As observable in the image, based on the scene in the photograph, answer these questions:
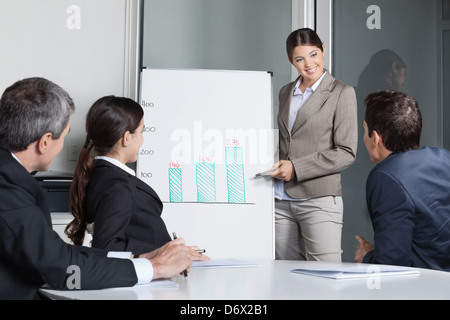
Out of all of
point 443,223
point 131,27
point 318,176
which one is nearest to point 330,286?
point 443,223

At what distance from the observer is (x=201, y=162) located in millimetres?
3166

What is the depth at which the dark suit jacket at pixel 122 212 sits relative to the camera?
66.1 inches

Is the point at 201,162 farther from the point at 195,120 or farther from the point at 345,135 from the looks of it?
the point at 345,135

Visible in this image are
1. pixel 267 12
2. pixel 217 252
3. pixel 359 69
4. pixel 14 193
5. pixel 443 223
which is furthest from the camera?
pixel 267 12

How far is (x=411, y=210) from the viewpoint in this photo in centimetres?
166

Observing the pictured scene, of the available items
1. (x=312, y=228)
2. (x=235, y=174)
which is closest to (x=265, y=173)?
(x=235, y=174)

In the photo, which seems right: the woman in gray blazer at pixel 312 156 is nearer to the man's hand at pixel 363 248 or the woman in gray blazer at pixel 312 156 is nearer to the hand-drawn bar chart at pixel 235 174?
the hand-drawn bar chart at pixel 235 174

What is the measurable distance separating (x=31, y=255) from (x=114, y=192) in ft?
2.07

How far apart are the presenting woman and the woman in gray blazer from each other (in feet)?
3.41

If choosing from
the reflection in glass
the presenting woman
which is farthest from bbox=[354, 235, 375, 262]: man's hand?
the reflection in glass

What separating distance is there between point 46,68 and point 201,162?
1.23 meters

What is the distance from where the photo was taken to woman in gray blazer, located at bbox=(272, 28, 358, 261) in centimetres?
278

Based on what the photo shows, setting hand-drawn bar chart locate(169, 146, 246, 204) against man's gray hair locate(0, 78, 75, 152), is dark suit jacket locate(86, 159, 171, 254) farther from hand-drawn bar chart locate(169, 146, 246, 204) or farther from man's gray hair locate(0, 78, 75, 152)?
hand-drawn bar chart locate(169, 146, 246, 204)

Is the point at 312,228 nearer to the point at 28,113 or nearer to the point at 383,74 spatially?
the point at 383,74
